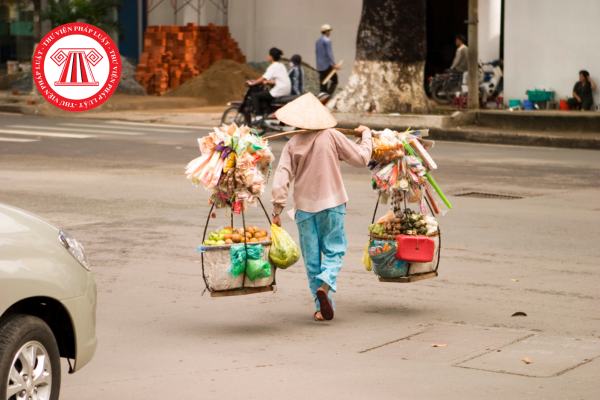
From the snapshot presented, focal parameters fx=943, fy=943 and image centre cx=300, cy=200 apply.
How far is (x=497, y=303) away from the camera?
6.81 metres

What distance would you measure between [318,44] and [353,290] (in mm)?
18092

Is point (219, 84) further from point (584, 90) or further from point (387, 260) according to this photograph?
point (387, 260)

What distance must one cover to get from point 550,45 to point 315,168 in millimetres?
17671

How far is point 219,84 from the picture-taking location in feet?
96.1

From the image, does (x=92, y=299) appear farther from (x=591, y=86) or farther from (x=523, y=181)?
(x=591, y=86)

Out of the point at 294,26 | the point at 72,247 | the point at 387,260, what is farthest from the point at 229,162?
the point at 294,26

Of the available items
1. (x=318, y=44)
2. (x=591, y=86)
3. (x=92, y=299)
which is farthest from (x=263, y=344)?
(x=318, y=44)

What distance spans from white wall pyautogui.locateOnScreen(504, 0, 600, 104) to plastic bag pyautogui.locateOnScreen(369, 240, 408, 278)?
16.6m

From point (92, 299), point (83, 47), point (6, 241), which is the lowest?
point (92, 299)

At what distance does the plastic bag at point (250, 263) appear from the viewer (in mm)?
6059

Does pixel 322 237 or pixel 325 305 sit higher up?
pixel 322 237

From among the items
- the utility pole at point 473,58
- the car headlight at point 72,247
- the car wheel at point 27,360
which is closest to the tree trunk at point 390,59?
the utility pole at point 473,58

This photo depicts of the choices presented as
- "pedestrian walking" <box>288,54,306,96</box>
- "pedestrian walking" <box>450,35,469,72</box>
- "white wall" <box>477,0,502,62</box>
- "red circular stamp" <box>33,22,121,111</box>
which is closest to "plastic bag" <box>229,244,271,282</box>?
"red circular stamp" <box>33,22,121,111</box>

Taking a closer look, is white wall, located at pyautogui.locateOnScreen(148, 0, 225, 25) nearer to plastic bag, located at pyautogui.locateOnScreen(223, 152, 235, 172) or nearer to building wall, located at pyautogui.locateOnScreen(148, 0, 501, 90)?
building wall, located at pyautogui.locateOnScreen(148, 0, 501, 90)
